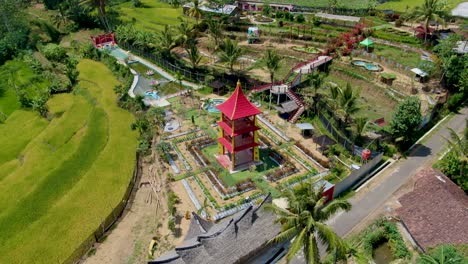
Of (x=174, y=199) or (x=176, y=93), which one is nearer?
(x=174, y=199)

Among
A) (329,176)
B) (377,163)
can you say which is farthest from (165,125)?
(377,163)

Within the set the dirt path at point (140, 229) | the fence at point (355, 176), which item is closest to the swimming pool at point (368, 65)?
the fence at point (355, 176)

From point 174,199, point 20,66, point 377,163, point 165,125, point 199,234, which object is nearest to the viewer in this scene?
point 199,234

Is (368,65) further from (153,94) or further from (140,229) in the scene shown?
(140,229)

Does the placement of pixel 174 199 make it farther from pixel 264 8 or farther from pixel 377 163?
pixel 264 8

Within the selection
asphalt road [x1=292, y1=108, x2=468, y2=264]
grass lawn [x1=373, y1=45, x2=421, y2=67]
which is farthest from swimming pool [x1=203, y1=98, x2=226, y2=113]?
grass lawn [x1=373, y1=45, x2=421, y2=67]

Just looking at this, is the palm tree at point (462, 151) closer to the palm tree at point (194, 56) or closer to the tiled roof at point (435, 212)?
the tiled roof at point (435, 212)

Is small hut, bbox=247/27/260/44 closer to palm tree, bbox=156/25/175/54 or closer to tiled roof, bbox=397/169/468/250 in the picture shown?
palm tree, bbox=156/25/175/54
